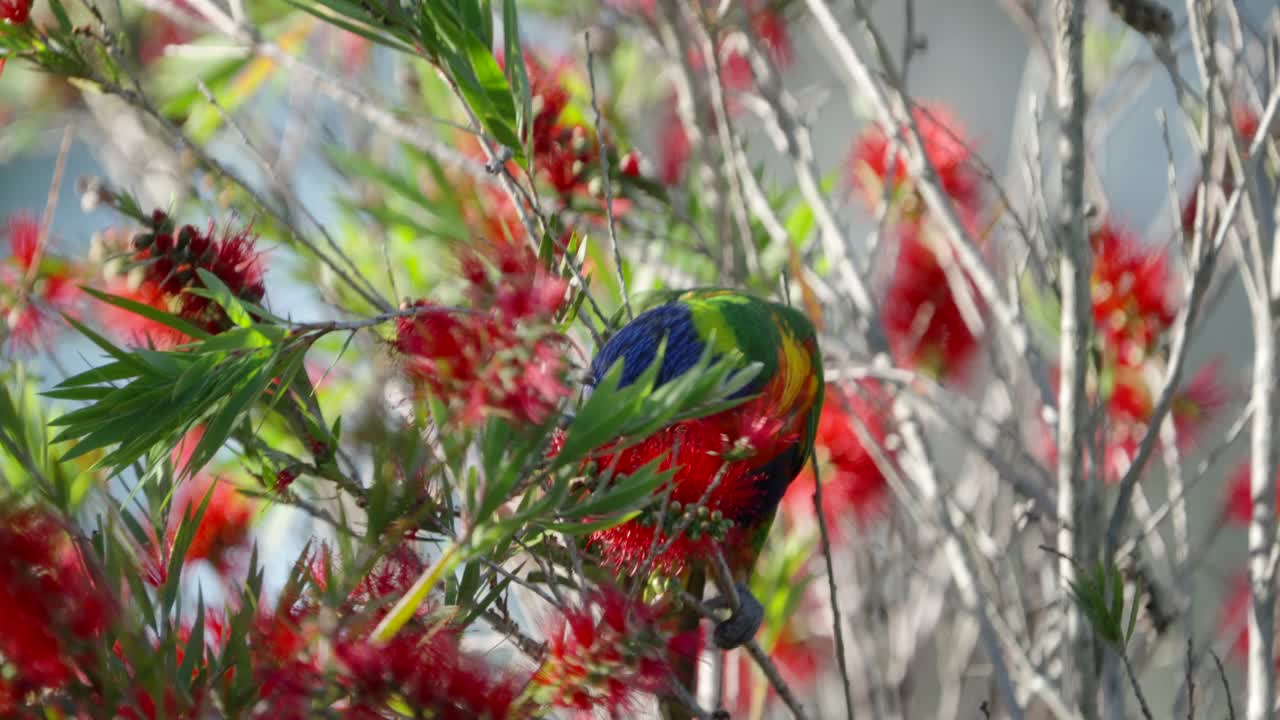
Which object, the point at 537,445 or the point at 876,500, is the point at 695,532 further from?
the point at 876,500

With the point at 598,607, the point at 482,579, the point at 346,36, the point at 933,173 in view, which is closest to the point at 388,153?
the point at 346,36

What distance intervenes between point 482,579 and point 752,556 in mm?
284

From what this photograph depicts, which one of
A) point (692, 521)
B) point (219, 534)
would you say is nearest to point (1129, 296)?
point (692, 521)

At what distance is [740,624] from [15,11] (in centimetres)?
53

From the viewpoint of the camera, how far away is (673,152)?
1.31m

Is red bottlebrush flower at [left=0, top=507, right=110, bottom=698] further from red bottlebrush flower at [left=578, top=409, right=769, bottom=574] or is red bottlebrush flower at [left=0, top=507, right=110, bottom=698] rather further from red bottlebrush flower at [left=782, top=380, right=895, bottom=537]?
red bottlebrush flower at [left=782, top=380, right=895, bottom=537]

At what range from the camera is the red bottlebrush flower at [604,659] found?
448 mm

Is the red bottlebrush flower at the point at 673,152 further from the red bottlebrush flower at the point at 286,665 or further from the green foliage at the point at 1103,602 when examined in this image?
the red bottlebrush flower at the point at 286,665

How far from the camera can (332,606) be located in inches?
16.2

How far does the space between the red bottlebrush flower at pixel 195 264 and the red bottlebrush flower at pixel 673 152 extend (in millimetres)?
588

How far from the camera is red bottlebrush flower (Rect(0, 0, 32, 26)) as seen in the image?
2.06ft

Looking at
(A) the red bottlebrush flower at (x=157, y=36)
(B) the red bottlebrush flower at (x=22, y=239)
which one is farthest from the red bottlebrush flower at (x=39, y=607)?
(A) the red bottlebrush flower at (x=157, y=36)

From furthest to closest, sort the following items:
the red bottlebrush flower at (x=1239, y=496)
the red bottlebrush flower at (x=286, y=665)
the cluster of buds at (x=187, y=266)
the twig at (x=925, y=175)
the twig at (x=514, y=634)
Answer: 1. the red bottlebrush flower at (x=1239, y=496)
2. the twig at (x=925, y=175)
3. the cluster of buds at (x=187, y=266)
4. the twig at (x=514, y=634)
5. the red bottlebrush flower at (x=286, y=665)

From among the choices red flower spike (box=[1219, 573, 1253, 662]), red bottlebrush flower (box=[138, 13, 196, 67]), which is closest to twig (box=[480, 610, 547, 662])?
red flower spike (box=[1219, 573, 1253, 662])
